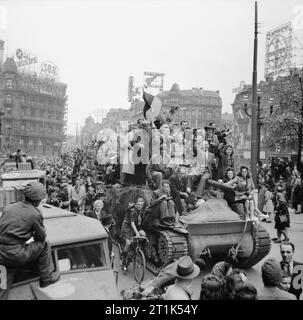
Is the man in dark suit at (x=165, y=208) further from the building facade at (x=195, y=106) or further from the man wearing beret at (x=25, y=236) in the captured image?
the building facade at (x=195, y=106)

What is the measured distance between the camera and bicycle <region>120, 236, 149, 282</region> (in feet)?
28.5

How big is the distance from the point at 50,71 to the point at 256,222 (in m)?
56.9

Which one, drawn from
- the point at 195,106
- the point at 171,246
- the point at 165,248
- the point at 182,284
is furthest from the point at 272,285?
the point at 195,106

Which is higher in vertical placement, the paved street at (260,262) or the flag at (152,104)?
the flag at (152,104)

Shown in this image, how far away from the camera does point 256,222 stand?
920cm

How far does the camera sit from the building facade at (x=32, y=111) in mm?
61562

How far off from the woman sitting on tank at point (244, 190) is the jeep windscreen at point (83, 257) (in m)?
4.78

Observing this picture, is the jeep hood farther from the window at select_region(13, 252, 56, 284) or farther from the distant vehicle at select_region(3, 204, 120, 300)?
the window at select_region(13, 252, 56, 284)

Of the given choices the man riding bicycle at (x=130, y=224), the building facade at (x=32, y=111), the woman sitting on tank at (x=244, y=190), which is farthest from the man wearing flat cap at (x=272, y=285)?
the building facade at (x=32, y=111)

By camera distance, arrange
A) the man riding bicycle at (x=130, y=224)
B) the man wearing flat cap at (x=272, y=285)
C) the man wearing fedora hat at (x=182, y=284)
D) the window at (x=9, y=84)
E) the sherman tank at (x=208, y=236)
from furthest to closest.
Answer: the window at (x=9, y=84), the man riding bicycle at (x=130, y=224), the sherman tank at (x=208, y=236), the man wearing fedora hat at (x=182, y=284), the man wearing flat cap at (x=272, y=285)

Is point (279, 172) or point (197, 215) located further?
point (279, 172)
